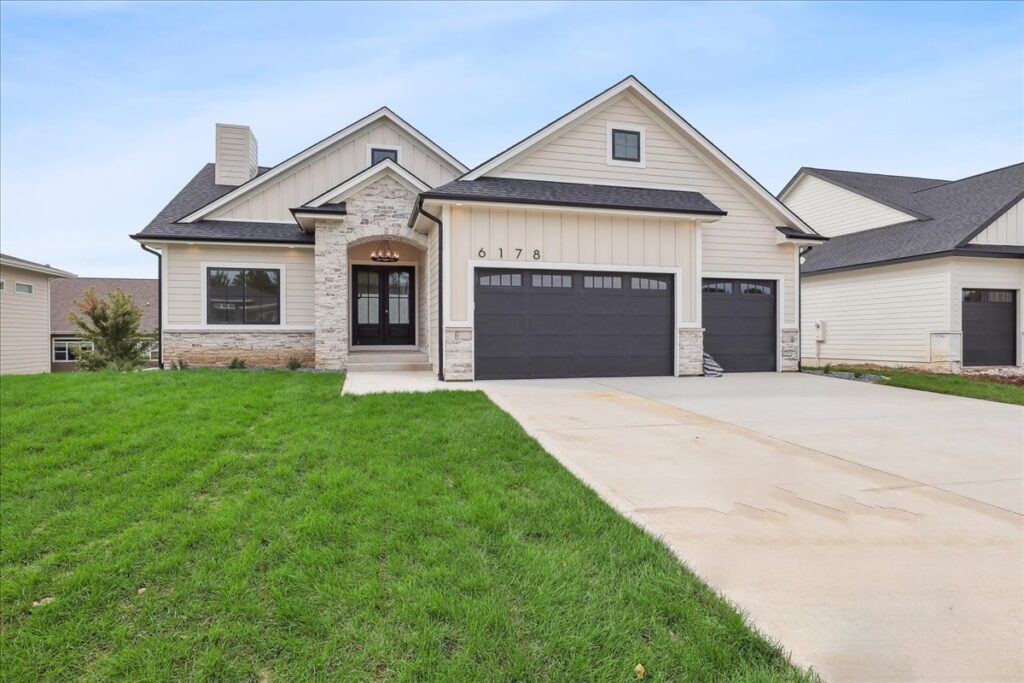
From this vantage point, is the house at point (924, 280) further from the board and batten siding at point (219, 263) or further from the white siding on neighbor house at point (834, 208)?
the board and batten siding at point (219, 263)

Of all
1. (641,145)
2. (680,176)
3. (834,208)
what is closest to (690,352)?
(680,176)

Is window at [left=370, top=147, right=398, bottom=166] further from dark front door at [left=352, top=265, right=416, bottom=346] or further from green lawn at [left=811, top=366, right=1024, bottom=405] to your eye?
green lawn at [left=811, top=366, right=1024, bottom=405]

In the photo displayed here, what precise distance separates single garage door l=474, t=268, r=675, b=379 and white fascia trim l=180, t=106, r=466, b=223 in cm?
678

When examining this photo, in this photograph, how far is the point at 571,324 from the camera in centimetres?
1104

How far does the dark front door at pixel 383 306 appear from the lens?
1508cm

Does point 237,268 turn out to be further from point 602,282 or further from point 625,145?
point 625,145

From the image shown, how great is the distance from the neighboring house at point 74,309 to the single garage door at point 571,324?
17.6m

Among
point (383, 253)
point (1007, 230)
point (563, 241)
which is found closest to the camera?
point (563, 241)

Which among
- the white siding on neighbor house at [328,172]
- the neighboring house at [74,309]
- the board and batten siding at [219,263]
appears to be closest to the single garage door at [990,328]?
the white siding on neighbor house at [328,172]

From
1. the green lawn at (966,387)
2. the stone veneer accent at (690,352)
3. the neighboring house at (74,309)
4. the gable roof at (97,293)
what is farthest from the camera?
the gable roof at (97,293)

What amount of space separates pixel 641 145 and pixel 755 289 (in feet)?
15.2

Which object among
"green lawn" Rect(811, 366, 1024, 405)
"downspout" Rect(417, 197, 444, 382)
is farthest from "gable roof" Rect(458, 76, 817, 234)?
"green lawn" Rect(811, 366, 1024, 405)

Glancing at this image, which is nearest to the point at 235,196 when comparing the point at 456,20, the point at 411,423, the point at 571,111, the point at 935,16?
the point at 456,20

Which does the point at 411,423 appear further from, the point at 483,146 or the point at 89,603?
the point at 483,146
